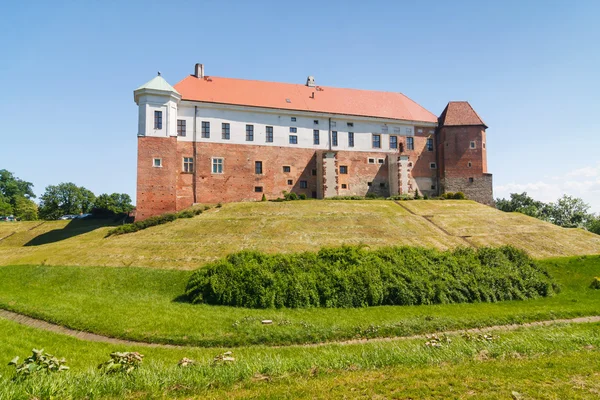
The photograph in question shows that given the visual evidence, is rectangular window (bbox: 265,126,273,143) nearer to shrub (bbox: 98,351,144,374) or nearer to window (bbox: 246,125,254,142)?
window (bbox: 246,125,254,142)

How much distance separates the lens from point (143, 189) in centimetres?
3531

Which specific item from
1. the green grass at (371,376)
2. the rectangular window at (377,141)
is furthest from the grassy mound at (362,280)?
the rectangular window at (377,141)

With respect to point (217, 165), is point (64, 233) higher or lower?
lower

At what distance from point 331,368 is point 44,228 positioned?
43.6 m

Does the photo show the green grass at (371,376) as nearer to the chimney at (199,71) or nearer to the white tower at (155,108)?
the white tower at (155,108)

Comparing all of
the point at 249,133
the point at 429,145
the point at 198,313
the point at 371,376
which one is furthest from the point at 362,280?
the point at 429,145

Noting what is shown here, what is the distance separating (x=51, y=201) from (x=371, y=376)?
312 feet

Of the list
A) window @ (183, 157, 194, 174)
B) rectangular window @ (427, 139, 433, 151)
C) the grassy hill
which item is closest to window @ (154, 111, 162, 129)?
window @ (183, 157, 194, 174)

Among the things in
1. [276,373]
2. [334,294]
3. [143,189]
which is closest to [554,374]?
[276,373]

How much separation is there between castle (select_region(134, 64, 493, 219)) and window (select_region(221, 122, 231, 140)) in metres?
0.15

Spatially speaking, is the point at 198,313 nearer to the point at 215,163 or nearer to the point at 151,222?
the point at 151,222

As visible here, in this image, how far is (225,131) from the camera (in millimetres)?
41094

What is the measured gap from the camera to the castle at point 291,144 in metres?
36.5

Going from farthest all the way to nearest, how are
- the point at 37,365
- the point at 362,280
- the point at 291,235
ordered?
1. the point at 291,235
2. the point at 362,280
3. the point at 37,365
